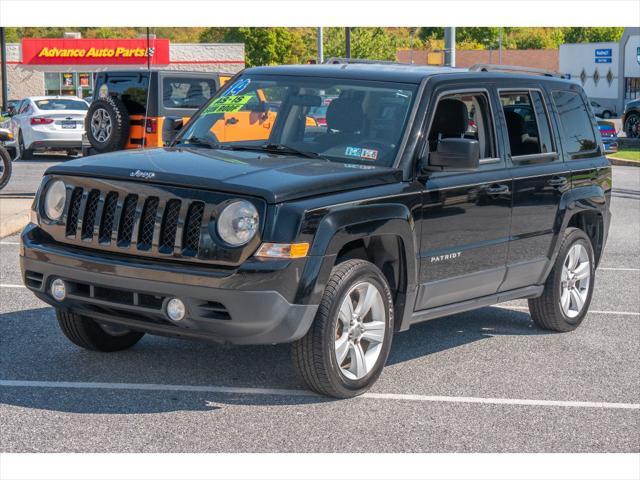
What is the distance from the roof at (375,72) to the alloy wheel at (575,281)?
1498 mm

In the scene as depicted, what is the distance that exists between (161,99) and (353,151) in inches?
418

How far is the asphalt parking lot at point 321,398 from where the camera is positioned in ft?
18.3

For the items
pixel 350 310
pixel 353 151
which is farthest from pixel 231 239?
pixel 353 151

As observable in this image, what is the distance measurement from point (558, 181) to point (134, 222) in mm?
3465

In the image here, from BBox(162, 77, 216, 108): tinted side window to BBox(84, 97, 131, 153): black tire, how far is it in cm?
131

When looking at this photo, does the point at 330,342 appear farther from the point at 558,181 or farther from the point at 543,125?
the point at 543,125

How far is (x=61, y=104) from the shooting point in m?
27.9

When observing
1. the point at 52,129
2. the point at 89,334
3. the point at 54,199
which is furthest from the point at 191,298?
the point at 52,129

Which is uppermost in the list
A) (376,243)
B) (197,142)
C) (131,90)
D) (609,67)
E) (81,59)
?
(81,59)

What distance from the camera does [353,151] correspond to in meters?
Answer: 6.93

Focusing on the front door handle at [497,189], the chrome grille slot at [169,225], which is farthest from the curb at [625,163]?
the chrome grille slot at [169,225]

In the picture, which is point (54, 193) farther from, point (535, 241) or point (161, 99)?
point (161, 99)

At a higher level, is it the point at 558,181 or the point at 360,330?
the point at 558,181

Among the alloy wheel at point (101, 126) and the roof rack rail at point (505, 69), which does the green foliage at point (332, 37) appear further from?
the roof rack rail at point (505, 69)
